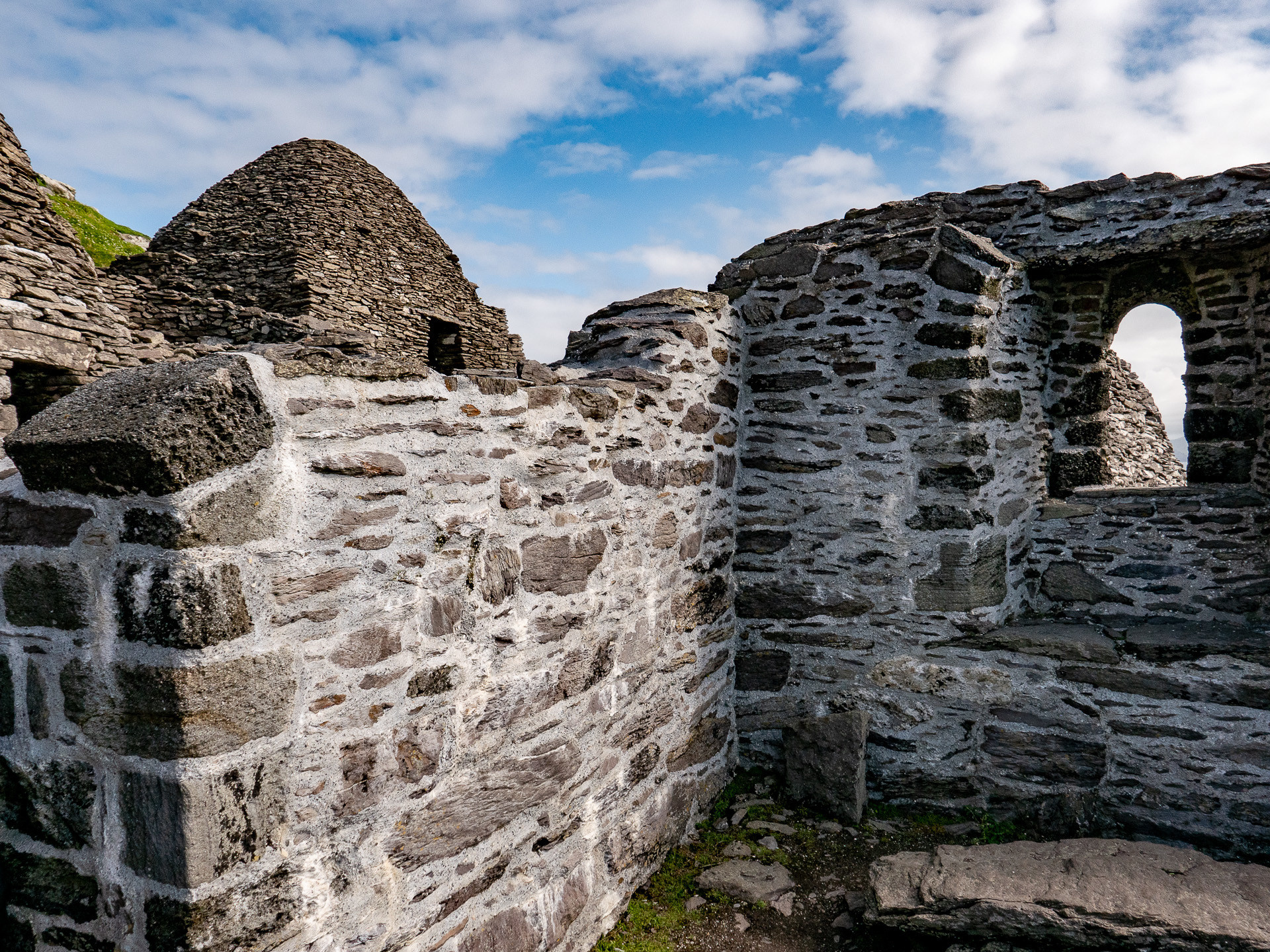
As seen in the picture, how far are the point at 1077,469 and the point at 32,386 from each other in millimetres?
9993

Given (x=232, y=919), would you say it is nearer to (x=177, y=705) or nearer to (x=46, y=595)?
(x=177, y=705)

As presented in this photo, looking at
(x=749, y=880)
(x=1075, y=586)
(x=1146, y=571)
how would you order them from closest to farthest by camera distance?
A: (x=749, y=880), (x=1146, y=571), (x=1075, y=586)

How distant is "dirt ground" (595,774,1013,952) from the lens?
3.08 meters

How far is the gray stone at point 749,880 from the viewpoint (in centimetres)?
334

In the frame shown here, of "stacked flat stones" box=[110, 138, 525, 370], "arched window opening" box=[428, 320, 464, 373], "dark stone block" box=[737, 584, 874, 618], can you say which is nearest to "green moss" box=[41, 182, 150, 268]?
"stacked flat stones" box=[110, 138, 525, 370]

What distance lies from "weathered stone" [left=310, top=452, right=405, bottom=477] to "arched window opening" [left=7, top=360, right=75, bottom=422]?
7.66 m

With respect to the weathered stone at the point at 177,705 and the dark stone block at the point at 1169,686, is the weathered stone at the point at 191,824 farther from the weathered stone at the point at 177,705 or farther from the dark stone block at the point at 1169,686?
the dark stone block at the point at 1169,686

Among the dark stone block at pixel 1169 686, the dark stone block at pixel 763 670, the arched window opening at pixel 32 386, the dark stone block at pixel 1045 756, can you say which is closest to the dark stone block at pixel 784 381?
the dark stone block at pixel 763 670

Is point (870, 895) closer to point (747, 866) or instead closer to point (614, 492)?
point (747, 866)

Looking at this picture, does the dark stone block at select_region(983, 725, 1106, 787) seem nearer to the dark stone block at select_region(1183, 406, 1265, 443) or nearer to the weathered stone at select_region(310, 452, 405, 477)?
the dark stone block at select_region(1183, 406, 1265, 443)

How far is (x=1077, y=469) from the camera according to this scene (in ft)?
16.1

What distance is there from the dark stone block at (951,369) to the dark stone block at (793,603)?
1347 millimetres

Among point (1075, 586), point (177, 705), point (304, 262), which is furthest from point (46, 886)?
point (304, 262)

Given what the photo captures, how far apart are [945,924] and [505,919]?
5.96ft
